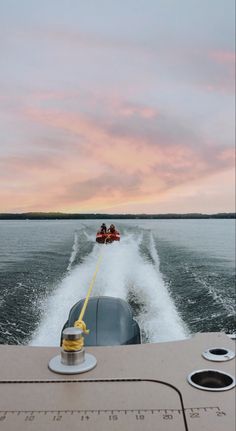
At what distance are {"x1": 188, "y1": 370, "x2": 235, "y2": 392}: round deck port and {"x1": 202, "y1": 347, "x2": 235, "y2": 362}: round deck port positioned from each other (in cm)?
11

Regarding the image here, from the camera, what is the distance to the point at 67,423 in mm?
1456

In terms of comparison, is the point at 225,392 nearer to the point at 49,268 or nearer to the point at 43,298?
the point at 43,298

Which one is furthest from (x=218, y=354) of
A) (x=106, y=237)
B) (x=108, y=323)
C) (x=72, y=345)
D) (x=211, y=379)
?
(x=106, y=237)

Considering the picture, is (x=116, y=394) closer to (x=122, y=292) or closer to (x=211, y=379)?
(x=211, y=379)

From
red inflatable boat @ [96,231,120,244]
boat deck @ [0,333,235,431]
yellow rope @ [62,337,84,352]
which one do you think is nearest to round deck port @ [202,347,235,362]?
boat deck @ [0,333,235,431]

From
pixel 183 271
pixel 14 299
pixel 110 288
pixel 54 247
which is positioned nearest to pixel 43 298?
pixel 14 299

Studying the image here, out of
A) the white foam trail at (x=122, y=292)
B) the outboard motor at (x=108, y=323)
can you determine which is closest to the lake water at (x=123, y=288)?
the white foam trail at (x=122, y=292)

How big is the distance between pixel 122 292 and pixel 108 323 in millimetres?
5470

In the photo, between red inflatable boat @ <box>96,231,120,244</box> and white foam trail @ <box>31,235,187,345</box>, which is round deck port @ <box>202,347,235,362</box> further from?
red inflatable boat @ <box>96,231,120,244</box>

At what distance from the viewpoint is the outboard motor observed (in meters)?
2.87

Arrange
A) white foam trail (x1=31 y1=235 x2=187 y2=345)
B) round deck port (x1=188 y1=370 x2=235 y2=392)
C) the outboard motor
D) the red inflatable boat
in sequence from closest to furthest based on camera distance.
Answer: round deck port (x1=188 y1=370 x2=235 y2=392) → the outboard motor → white foam trail (x1=31 y1=235 x2=187 y2=345) → the red inflatable boat

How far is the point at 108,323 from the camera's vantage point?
2967 mm

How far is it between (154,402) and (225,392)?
31 cm

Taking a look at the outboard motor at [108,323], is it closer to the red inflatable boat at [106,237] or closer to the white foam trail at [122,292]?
the white foam trail at [122,292]
